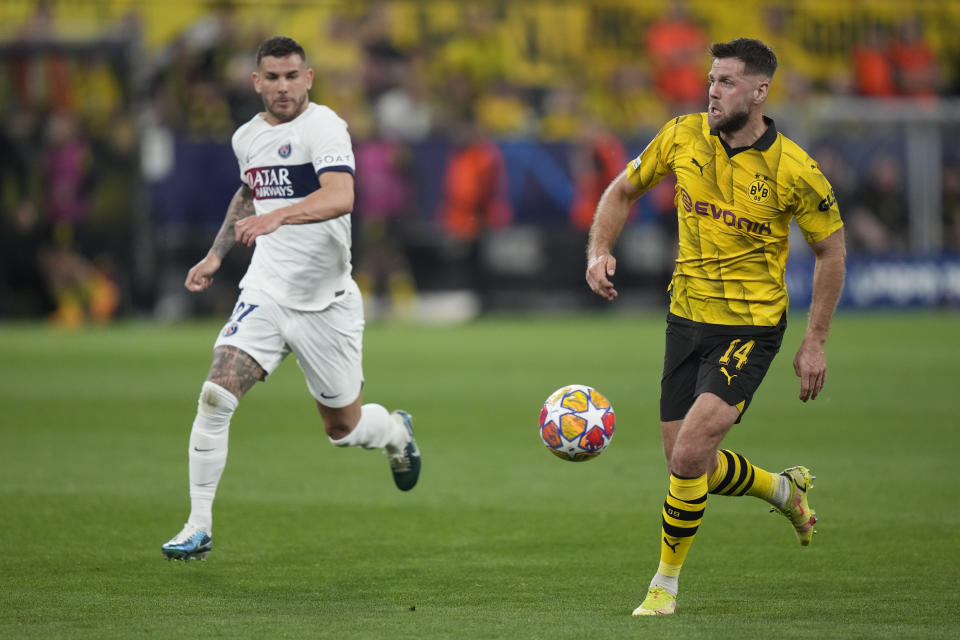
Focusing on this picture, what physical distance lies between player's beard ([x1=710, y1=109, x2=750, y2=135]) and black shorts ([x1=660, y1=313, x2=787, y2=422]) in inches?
33.8

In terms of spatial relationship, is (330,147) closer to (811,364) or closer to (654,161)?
(654,161)

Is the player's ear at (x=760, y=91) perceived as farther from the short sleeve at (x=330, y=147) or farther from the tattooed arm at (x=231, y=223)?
the tattooed arm at (x=231, y=223)

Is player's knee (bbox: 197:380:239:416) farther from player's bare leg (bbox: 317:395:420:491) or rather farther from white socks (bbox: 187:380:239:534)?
player's bare leg (bbox: 317:395:420:491)

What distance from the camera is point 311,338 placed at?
7.55 meters

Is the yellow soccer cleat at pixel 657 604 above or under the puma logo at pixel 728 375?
under

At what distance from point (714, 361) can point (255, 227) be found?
Result: 2155 mm

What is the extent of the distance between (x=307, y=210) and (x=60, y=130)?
14.6 m

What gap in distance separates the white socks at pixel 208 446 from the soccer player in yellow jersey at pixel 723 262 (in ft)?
6.39

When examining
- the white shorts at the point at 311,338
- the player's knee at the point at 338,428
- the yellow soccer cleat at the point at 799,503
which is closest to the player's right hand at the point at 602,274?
the yellow soccer cleat at the point at 799,503

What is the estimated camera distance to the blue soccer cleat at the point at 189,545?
6652 mm

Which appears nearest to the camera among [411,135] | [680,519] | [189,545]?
[680,519]

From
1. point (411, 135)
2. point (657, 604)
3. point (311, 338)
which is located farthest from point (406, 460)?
point (411, 135)

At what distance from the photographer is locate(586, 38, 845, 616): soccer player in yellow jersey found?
242 inches

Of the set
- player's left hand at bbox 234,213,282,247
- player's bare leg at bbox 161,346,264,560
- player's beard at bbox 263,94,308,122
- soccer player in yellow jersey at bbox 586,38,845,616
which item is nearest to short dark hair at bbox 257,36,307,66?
player's beard at bbox 263,94,308,122
